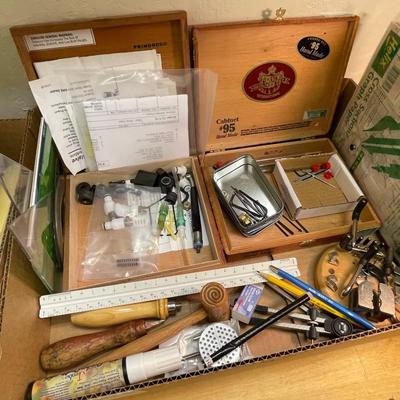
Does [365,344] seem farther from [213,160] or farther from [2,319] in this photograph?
[2,319]

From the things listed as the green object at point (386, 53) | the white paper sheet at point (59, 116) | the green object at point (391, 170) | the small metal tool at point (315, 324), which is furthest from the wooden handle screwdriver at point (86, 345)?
the green object at point (386, 53)

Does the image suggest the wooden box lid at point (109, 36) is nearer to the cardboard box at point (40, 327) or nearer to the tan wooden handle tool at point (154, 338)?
the cardboard box at point (40, 327)

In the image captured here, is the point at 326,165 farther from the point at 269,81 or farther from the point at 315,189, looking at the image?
the point at 269,81

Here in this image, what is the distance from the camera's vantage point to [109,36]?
64 centimetres

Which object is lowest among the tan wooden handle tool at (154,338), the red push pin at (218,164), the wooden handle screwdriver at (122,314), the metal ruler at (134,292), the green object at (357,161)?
the tan wooden handle tool at (154,338)

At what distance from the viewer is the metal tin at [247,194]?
734 mm

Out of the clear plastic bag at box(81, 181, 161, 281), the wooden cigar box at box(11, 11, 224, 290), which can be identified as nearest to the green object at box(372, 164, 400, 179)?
the wooden cigar box at box(11, 11, 224, 290)

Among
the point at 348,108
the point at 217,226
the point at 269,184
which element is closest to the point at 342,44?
the point at 348,108

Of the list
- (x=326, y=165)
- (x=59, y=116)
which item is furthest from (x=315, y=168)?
(x=59, y=116)

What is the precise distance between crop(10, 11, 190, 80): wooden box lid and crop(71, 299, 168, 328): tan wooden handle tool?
1.50 ft

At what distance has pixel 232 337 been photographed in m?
0.61

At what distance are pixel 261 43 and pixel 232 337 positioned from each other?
22.7 inches

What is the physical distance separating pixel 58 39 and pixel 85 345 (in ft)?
1.81

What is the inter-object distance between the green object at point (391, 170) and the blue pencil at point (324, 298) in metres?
0.28
